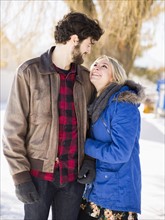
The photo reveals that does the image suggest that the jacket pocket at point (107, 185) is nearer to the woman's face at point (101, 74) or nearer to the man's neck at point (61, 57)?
the woman's face at point (101, 74)

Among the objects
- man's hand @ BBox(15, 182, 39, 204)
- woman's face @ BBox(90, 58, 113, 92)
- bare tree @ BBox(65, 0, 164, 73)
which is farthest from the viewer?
bare tree @ BBox(65, 0, 164, 73)

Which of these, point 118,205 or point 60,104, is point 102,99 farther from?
point 118,205

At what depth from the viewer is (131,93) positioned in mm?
1822

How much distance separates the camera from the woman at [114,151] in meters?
1.76

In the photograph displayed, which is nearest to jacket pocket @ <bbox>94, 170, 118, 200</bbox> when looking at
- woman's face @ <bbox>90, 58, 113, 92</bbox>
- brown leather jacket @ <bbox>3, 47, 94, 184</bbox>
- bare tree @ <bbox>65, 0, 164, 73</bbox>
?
brown leather jacket @ <bbox>3, 47, 94, 184</bbox>

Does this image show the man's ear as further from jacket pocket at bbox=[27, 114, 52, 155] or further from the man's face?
jacket pocket at bbox=[27, 114, 52, 155]

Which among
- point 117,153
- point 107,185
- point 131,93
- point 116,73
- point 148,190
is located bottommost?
point 148,190

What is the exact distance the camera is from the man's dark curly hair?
1787mm

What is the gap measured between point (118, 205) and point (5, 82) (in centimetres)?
1954

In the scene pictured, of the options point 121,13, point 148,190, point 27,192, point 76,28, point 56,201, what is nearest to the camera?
point 27,192

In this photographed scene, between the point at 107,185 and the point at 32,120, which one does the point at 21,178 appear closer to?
the point at 32,120

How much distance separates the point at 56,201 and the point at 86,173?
0.83 ft

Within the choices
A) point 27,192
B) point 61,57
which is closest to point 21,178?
point 27,192

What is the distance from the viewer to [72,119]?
1830 mm
